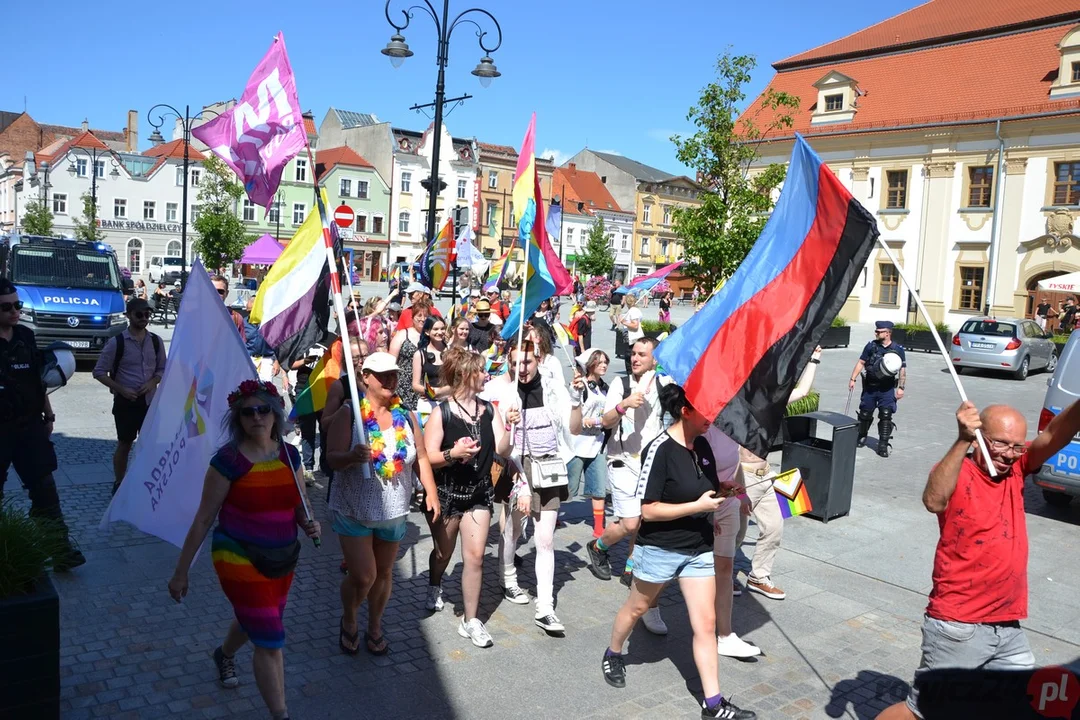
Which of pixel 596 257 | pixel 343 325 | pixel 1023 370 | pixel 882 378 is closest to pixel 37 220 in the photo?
pixel 596 257

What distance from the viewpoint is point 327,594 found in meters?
6.29

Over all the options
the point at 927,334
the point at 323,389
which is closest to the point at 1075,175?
the point at 927,334

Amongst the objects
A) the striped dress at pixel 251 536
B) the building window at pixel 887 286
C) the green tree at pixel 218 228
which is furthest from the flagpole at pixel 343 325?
the building window at pixel 887 286

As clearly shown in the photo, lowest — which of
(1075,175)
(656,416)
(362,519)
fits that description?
(362,519)

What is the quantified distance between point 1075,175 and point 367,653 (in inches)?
1546

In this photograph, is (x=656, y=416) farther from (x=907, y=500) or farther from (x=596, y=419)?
(x=907, y=500)

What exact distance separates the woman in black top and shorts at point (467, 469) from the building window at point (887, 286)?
3986 cm

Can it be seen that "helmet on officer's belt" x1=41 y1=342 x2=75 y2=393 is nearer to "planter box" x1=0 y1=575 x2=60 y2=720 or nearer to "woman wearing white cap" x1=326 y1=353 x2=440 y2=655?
"woman wearing white cap" x1=326 y1=353 x2=440 y2=655

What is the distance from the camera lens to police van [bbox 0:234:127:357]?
16625 mm

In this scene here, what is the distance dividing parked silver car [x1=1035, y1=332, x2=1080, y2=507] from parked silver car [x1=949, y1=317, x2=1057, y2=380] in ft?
51.0

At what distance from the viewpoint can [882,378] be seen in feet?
39.8

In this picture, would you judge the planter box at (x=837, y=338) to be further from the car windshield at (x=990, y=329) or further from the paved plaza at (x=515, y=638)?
the paved plaza at (x=515, y=638)

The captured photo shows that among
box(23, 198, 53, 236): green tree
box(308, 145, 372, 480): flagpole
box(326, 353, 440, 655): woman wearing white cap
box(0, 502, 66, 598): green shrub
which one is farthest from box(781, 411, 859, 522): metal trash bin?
box(23, 198, 53, 236): green tree

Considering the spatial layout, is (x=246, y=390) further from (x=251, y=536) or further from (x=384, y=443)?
(x=384, y=443)
